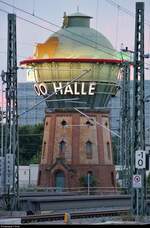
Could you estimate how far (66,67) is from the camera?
110500 millimetres

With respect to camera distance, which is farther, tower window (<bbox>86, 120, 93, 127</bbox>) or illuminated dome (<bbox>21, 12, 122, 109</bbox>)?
tower window (<bbox>86, 120, 93, 127</bbox>)

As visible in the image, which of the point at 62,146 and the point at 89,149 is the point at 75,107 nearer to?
the point at 62,146

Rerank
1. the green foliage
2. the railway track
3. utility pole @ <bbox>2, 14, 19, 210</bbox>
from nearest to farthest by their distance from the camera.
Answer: the railway track, utility pole @ <bbox>2, 14, 19, 210</bbox>, the green foliage

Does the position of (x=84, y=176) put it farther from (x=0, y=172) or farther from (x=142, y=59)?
(x=142, y=59)

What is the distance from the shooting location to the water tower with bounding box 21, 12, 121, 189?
110 metres

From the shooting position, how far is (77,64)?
4331 inches

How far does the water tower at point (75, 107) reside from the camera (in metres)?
110

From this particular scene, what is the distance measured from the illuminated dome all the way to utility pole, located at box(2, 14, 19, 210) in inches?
1831

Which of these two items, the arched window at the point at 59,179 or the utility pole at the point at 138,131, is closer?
the utility pole at the point at 138,131

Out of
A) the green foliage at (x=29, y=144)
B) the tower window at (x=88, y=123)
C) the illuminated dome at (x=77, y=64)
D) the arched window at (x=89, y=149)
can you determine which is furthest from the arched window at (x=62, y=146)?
the green foliage at (x=29, y=144)

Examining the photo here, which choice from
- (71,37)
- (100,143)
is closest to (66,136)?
(100,143)

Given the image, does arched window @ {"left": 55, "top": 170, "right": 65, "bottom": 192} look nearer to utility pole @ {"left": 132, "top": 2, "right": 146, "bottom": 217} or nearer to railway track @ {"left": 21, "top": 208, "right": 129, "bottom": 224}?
railway track @ {"left": 21, "top": 208, "right": 129, "bottom": 224}

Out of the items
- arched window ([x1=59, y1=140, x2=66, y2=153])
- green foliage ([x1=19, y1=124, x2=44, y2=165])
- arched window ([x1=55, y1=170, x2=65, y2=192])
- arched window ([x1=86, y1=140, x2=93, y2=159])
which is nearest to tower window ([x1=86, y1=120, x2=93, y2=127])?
arched window ([x1=86, y1=140, x2=93, y2=159])

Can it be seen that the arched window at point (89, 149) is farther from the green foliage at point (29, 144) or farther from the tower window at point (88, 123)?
the green foliage at point (29, 144)
